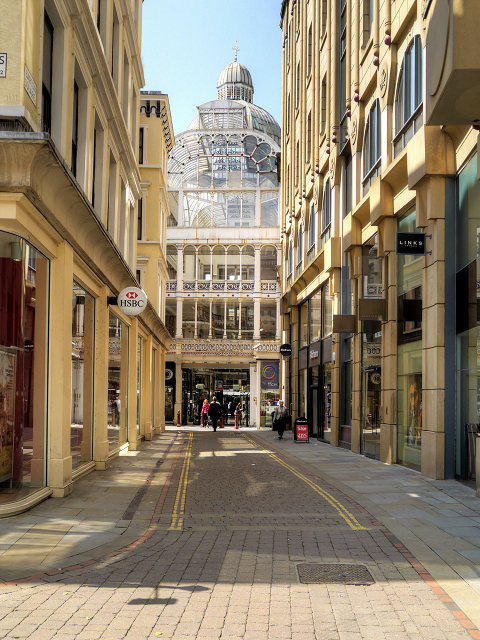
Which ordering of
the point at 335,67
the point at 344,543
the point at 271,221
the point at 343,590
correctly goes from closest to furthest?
the point at 343,590, the point at 344,543, the point at 335,67, the point at 271,221

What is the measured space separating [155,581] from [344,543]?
2707 mm

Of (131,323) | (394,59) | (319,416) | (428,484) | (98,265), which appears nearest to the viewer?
(428,484)

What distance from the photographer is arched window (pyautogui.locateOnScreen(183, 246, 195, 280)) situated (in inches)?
1823

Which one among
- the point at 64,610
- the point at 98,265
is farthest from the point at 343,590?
the point at 98,265

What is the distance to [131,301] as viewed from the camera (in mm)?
16922

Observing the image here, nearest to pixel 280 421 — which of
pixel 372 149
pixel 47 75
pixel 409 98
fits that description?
pixel 372 149

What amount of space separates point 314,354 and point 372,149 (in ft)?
36.8

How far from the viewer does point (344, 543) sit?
27.2 feet

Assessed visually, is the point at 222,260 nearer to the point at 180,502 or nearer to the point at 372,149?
the point at 372,149

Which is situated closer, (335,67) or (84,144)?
(84,144)

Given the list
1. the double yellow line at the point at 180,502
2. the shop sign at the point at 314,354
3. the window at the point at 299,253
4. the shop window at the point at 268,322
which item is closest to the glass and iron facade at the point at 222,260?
the shop window at the point at 268,322

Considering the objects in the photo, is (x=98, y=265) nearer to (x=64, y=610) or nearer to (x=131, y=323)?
(x=131, y=323)

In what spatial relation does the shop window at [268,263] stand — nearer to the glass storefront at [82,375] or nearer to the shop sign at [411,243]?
the glass storefront at [82,375]

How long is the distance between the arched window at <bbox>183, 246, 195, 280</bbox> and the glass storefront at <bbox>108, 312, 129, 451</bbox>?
2534 centimetres
